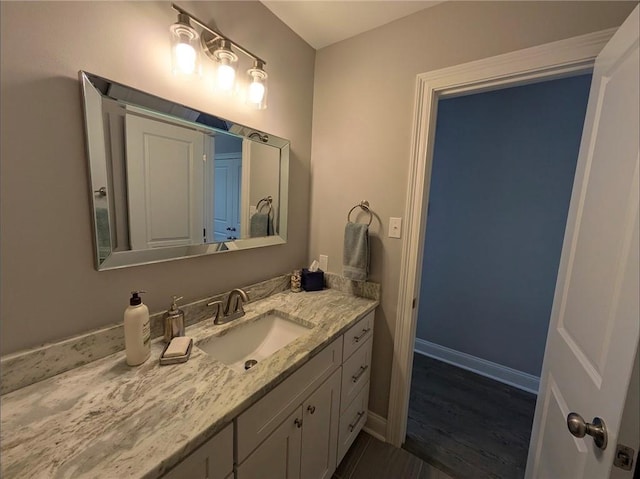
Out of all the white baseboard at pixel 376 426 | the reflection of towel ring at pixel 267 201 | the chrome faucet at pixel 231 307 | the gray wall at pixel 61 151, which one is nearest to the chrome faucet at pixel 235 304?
the chrome faucet at pixel 231 307

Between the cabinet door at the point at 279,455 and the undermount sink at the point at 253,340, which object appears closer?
the cabinet door at the point at 279,455

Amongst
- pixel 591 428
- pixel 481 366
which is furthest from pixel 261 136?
pixel 481 366

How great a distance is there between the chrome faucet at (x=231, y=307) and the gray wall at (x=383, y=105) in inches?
27.2

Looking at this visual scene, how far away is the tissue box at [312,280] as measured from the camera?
1.68 metres

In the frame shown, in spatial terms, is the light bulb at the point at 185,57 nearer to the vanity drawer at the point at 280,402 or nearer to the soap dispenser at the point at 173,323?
the soap dispenser at the point at 173,323

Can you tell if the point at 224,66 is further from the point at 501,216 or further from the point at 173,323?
the point at 501,216

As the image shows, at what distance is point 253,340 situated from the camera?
1312 mm

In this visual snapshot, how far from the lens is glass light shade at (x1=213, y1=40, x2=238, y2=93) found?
43.9 inches

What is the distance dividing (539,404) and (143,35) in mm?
2138

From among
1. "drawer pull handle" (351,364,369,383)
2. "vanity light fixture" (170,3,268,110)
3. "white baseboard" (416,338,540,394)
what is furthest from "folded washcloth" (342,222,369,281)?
"white baseboard" (416,338,540,394)

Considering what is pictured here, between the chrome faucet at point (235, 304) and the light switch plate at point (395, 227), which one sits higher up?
the light switch plate at point (395, 227)

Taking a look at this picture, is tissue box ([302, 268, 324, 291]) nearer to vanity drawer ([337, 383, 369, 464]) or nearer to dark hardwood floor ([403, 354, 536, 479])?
vanity drawer ([337, 383, 369, 464])

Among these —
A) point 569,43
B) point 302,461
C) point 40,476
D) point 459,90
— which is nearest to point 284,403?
point 302,461

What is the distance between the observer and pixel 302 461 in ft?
3.55
